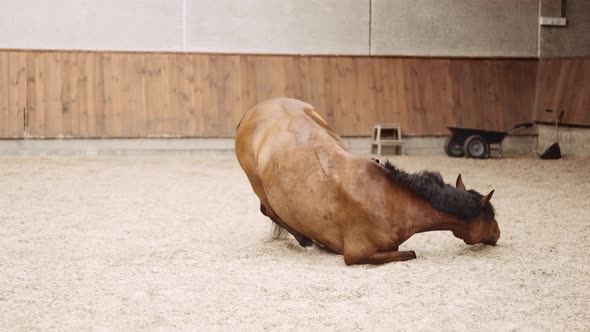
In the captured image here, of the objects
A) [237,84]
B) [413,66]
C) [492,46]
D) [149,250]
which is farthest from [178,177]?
[492,46]

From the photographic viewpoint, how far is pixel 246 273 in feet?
14.9

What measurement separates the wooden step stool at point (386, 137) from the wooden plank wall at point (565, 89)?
2.77 metres

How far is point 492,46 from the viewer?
14.5m

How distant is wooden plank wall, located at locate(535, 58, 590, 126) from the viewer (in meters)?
12.5

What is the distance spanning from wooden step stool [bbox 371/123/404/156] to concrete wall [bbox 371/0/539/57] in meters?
1.50

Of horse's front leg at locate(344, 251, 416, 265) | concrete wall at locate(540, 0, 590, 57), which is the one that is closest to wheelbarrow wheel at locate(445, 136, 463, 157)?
concrete wall at locate(540, 0, 590, 57)

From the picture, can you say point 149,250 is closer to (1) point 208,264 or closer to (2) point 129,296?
(1) point 208,264

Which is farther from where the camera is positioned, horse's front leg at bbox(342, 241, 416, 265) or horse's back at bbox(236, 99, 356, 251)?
horse's back at bbox(236, 99, 356, 251)

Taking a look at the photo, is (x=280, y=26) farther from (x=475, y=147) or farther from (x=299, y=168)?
(x=299, y=168)

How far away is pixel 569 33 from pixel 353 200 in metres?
11.5

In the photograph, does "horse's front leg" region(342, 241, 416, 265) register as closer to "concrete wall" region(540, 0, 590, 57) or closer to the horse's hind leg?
the horse's hind leg

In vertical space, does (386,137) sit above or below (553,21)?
below

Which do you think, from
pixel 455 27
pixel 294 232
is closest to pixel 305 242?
pixel 294 232

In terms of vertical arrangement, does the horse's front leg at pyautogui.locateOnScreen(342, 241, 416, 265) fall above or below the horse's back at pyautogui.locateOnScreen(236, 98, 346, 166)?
below
